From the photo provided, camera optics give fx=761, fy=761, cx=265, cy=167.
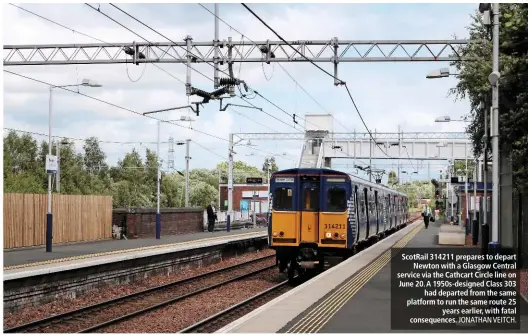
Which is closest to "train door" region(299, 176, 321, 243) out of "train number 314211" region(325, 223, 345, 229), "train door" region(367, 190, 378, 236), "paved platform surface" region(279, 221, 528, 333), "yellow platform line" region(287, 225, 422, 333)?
"train number 314211" region(325, 223, 345, 229)

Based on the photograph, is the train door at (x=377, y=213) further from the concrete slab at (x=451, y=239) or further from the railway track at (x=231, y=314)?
the railway track at (x=231, y=314)

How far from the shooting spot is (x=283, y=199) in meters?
21.4

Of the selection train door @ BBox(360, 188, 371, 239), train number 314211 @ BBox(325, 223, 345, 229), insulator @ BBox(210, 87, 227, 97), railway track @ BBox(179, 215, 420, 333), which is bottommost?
railway track @ BBox(179, 215, 420, 333)

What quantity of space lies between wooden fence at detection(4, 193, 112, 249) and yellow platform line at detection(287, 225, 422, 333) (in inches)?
507

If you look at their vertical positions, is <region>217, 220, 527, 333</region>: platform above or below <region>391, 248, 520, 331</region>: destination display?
below

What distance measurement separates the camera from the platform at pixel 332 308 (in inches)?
448

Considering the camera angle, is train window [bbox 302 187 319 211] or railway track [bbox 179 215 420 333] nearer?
railway track [bbox 179 215 420 333]

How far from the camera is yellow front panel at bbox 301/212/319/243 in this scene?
21.2 metres

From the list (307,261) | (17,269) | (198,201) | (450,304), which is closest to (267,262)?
(307,261)

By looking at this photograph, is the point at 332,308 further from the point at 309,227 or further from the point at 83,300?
the point at 309,227

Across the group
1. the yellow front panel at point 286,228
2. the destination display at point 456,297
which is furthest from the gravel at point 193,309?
the destination display at point 456,297

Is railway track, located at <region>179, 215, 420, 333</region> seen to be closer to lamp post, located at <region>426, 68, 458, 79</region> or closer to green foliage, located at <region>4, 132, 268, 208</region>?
lamp post, located at <region>426, 68, 458, 79</region>

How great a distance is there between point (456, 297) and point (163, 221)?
1018 inches

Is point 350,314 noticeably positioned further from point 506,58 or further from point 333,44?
point 333,44
